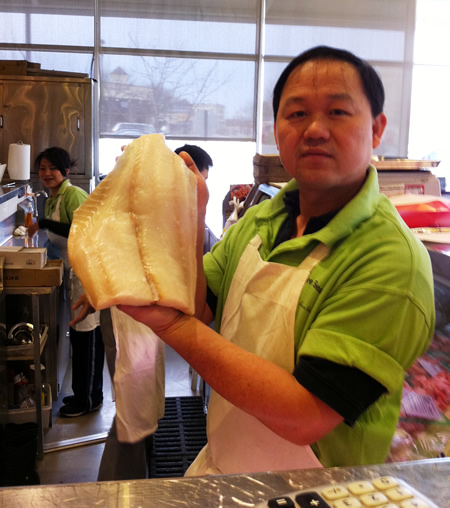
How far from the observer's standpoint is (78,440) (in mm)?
3537

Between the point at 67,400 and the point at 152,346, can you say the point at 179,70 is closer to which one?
the point at 67,400

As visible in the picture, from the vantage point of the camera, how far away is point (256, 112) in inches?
299

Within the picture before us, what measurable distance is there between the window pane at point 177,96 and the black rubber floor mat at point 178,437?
4459mm

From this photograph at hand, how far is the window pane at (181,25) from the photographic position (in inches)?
278

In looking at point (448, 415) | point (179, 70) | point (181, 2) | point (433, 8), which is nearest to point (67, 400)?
point (448, 415)

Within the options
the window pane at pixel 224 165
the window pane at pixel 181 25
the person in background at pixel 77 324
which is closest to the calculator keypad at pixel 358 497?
the person in background at pixel 77 324

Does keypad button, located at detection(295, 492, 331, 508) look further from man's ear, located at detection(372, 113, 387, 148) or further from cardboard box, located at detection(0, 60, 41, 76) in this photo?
cardboard box, located at detection(0, 60, 41, 76)

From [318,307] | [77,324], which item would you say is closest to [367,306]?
[318,307]

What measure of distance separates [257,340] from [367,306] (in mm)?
307

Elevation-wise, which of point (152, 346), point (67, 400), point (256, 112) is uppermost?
point (256, 112)

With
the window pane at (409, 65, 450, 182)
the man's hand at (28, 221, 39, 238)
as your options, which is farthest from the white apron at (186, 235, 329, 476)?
the window pane at (409, 65, 450, 182)

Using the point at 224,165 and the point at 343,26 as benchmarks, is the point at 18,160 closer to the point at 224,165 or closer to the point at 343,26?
the point at 224,165

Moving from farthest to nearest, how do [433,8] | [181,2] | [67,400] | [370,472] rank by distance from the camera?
1. [433,8]
2. [181,2]
3. [67,400]
4. [370,472]

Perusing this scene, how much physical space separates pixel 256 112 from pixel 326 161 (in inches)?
269
